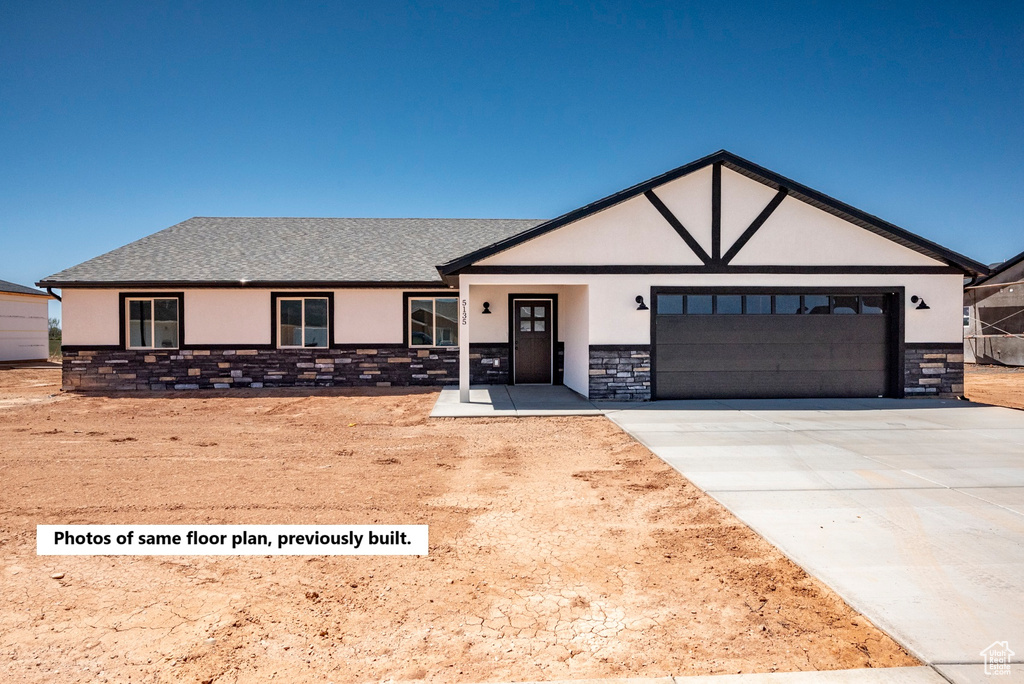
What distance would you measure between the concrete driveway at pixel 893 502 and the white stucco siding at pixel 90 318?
1316cm

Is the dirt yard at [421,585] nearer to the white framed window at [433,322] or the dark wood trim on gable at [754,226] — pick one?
the dark wood trim on gable at [754,226]

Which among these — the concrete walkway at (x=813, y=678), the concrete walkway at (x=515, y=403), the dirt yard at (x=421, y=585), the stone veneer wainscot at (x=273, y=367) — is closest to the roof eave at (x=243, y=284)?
the stone veneer wainscot at (x=273, y=367)

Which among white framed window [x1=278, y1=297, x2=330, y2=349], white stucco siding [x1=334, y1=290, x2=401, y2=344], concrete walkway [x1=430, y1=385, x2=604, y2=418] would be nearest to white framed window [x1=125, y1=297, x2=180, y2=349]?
white framed window [x1=278, y1=297, x2=330, y2=349]

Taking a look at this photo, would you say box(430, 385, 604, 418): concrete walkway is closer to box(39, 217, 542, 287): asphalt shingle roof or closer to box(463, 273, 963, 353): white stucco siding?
box(463, 273, 963, 353): white stucco siding

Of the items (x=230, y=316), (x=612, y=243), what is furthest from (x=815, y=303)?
(x=230, y=316)

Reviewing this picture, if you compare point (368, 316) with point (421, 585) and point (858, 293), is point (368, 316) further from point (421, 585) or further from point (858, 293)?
point (421, 585)

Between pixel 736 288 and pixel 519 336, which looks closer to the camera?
pixel 736 288

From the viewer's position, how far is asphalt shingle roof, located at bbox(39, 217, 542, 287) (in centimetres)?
1495

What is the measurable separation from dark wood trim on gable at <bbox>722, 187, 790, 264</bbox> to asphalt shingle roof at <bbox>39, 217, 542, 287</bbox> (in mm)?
7191

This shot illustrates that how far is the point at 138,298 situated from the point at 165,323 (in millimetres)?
897

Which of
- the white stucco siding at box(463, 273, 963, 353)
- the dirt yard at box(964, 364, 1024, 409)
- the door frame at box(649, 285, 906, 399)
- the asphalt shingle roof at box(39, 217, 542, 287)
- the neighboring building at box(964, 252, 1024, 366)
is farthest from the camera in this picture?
the neighboring building at box(964, 252, 1024, 366)

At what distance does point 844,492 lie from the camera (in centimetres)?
564

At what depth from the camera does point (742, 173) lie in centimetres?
1206

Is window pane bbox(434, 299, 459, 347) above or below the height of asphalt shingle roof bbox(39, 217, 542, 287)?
below
